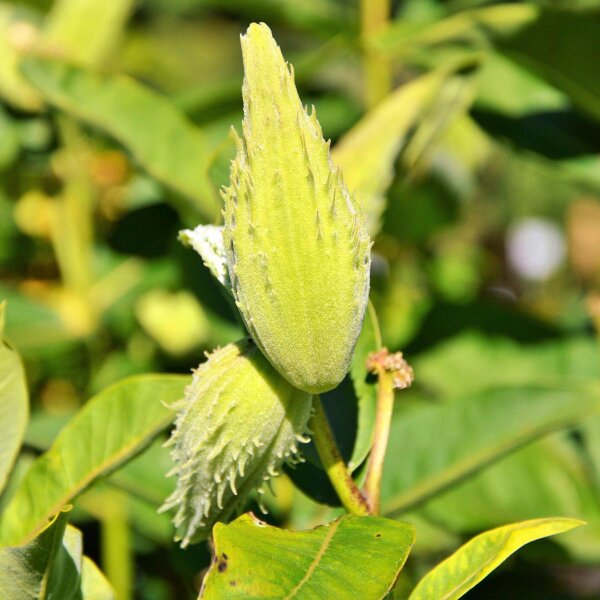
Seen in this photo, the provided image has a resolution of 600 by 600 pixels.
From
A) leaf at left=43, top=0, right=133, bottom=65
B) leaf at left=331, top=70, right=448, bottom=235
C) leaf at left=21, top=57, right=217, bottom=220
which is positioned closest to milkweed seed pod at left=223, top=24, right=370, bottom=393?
leaf at left=331, top=70, right=448, bottom=235

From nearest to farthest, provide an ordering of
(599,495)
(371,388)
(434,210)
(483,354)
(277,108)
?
(277,108), (371,388), (599,495), (483,354), (434,210)

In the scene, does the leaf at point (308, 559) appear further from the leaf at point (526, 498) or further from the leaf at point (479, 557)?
the leaf at point (526, 498)

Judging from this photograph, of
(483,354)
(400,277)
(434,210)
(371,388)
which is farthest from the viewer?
(400,277)

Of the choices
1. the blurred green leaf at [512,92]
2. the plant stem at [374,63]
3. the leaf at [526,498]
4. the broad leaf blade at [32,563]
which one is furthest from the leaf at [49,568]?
the plant stem at [374,63]

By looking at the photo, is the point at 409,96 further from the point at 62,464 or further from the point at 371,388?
the point at 62,464

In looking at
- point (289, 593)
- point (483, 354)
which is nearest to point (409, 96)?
point (483, 354)

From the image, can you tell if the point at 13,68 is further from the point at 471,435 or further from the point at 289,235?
the point at 289,235

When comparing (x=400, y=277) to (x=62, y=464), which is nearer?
(x=62, y=464)

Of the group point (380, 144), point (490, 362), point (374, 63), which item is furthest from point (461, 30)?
point (490, 362)
